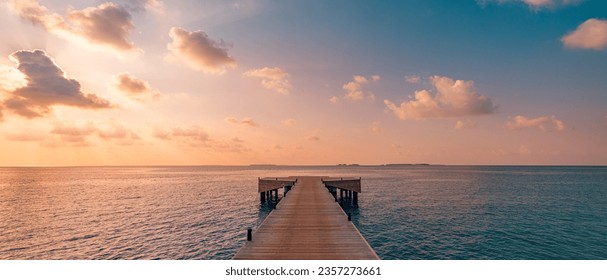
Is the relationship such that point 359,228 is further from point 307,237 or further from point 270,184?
Result: point 270,184

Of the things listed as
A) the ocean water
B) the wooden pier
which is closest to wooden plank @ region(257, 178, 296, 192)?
the ocean water

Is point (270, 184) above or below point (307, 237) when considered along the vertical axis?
above

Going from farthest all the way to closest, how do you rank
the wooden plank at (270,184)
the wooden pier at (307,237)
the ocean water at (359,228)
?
the wooden plank at (270,184)
the ocean water at (359,228)
the wooden pier at (307,237)

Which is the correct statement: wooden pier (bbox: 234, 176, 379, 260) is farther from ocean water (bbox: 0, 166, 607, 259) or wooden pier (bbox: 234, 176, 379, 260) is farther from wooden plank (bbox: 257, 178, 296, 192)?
wooden plank (bbox: 257, 178, 296, 192)

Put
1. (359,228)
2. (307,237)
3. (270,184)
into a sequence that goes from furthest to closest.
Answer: (270,184), (359,228), (307,237)

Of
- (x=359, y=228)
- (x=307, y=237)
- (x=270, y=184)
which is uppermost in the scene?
(x=270, y=184)

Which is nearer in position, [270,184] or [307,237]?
[307,237]

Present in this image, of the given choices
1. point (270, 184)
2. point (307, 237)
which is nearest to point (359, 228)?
point (307, 237)

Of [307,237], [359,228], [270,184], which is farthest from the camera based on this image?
[270,184]

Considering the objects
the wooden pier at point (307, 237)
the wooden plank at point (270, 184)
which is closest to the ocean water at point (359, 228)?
the wooden plank at point (270, 184)

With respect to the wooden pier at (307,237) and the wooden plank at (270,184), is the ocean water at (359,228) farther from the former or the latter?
the wooden pier at (307,237)
